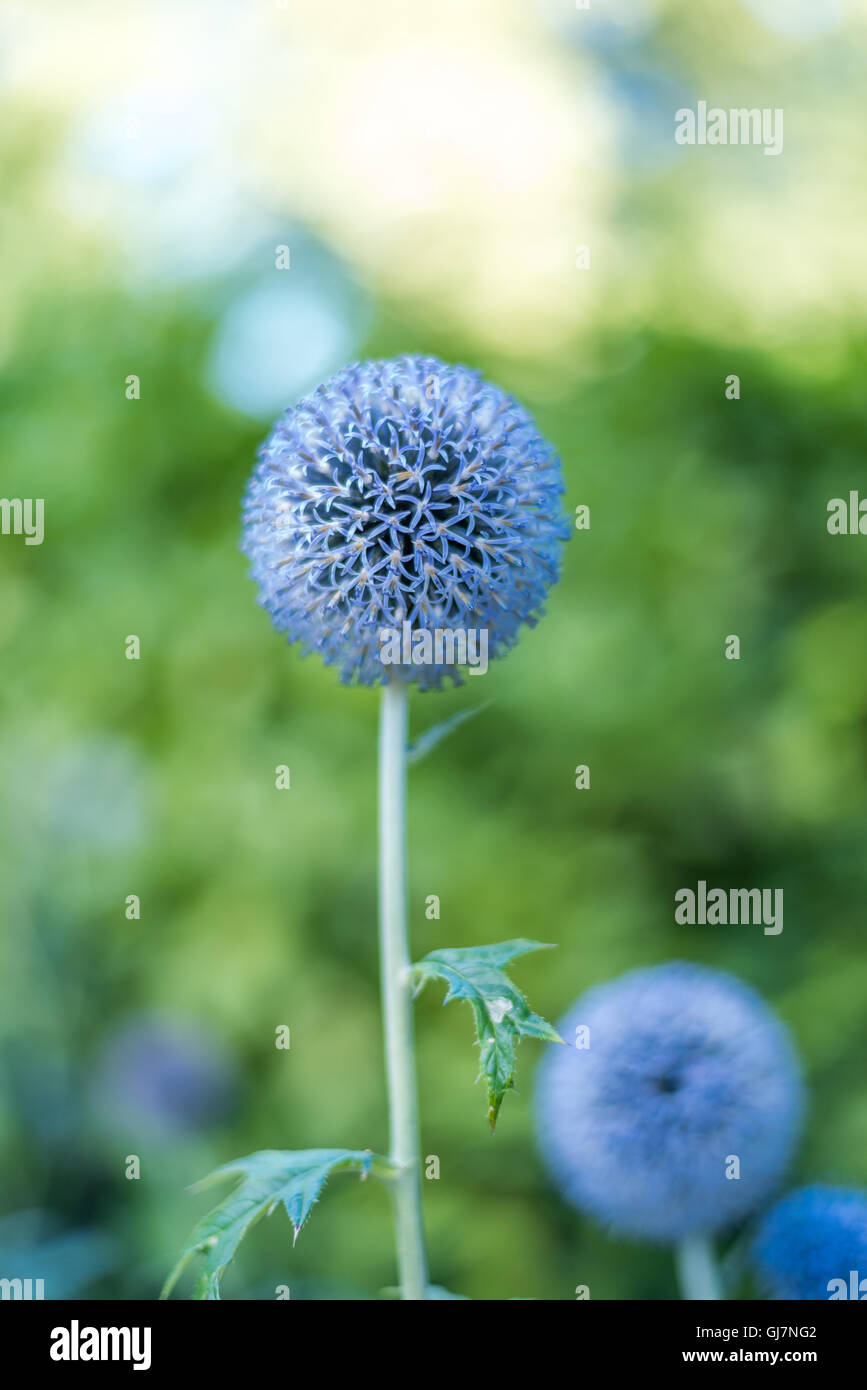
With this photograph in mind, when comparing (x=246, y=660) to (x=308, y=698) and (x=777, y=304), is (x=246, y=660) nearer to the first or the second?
(x=308, y=698)

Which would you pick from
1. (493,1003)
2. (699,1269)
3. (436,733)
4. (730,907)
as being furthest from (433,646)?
(730,907)

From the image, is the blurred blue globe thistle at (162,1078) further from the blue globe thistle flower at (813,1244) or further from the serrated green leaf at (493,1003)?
the serrated green leaf at (493,1003)

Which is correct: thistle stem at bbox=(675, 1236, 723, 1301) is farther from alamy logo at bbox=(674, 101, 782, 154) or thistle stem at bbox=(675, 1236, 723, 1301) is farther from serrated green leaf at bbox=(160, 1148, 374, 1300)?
alamy logo at bbox=(674, 101, 782, 154)

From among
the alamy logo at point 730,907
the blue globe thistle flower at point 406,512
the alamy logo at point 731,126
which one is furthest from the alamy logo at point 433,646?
the alamy logo at point 731,126

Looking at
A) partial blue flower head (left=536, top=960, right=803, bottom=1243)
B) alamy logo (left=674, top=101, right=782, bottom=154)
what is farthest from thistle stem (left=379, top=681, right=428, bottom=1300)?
alamy logo (left=674, top=101, right=782, bottom=154)

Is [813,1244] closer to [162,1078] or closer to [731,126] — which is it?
[162,1078]
